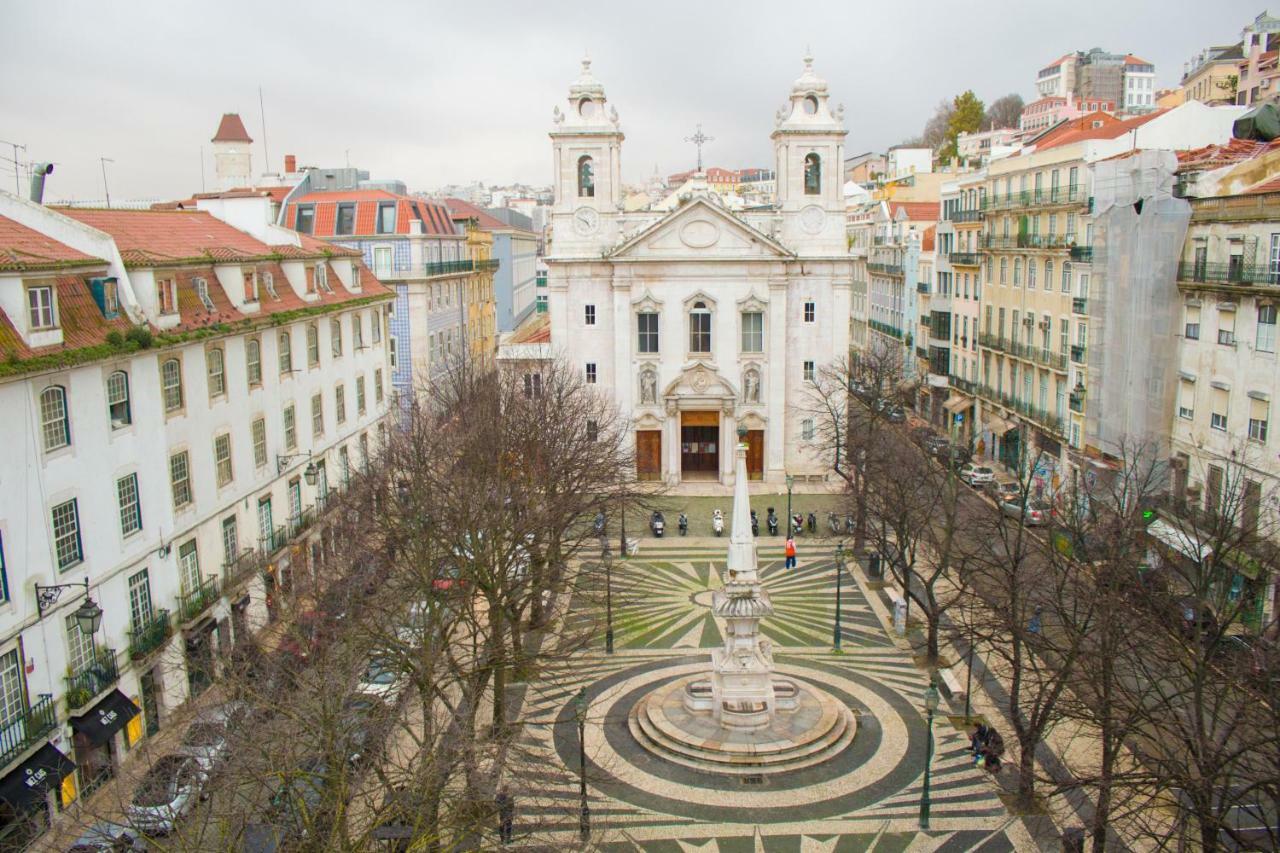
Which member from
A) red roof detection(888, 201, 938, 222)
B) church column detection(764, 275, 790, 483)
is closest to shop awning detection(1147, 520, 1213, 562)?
church column detection(764, 275, 790, 483)

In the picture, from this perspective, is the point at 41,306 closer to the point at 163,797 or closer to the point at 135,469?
the point at 135,469

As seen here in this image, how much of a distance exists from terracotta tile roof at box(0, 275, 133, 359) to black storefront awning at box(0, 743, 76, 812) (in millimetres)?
7779

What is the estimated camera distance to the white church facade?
51.4m

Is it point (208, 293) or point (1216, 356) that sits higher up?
point (208, 293)

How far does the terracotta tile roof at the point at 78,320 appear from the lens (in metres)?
21.7

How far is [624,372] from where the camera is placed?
52312 millimetres

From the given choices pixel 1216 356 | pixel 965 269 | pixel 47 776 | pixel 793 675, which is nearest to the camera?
pixel 47 776

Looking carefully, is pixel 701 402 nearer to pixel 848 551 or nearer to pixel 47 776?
pixel 848 551

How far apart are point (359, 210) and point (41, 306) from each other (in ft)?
112

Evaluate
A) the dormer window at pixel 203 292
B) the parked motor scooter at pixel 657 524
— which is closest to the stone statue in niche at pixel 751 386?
the parked motor scooter at pixel 657 524

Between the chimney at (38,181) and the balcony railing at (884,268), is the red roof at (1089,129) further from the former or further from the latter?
the chimney at (38,181)

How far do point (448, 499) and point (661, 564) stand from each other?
56.7 ft

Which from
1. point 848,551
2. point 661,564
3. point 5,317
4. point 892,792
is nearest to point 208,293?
point 5,317

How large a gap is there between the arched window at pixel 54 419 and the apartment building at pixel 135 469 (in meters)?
0.05
